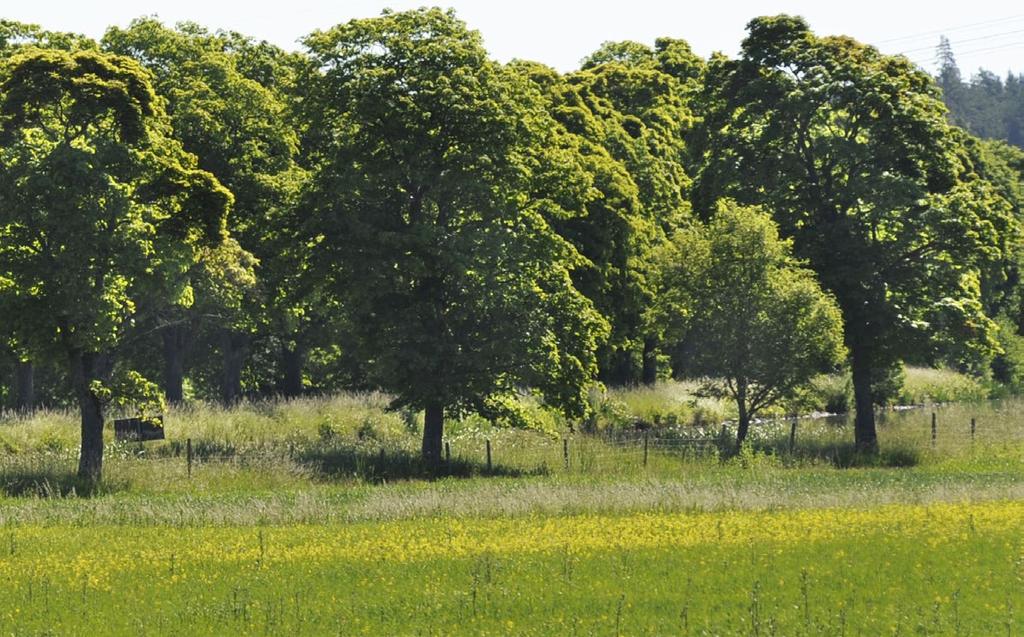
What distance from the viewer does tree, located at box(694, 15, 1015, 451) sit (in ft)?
165

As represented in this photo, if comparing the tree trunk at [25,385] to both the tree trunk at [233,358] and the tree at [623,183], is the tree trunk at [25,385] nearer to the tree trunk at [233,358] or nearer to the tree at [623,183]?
the tree trunk at [233,358]

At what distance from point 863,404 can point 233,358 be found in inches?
1186

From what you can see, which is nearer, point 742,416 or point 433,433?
point 433,433

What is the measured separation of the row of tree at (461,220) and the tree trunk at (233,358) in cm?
399

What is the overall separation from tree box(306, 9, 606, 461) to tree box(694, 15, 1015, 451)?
37.6ft

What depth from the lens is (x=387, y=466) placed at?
43406 mm

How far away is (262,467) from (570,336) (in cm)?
1133

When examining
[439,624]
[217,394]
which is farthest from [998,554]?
[217,394]

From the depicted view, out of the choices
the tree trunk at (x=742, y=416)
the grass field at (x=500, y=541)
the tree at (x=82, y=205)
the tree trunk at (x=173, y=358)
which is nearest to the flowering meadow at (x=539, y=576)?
the grass field at (x=500, y=541)

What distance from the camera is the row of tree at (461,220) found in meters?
38.1

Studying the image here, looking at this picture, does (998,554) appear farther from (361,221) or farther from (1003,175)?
(1003,175)

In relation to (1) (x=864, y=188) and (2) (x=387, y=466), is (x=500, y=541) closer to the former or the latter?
(2) (x=387, y=466)

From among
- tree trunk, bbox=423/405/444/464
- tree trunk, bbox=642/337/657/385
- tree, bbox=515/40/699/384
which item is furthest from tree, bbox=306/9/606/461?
tree trunk, bbox=642/337/657/385

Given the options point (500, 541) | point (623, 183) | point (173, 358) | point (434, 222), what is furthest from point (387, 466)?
point (173, 358)
